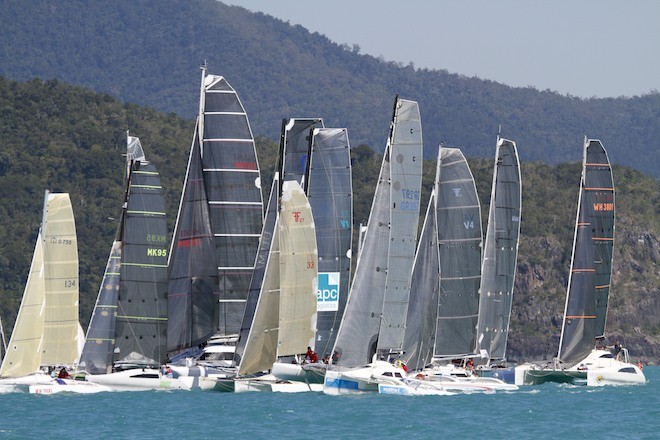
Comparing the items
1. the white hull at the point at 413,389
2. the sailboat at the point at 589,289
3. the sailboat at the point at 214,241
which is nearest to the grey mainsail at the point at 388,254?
the white hull at the point at 413,389

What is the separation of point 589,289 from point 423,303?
924cm

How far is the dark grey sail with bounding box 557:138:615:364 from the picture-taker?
57.9 metres

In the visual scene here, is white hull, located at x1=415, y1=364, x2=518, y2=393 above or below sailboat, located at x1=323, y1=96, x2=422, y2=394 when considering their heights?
below

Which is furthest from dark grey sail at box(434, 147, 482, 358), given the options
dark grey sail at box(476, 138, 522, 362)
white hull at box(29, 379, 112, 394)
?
white hull at box(29, 379, 112, 394)

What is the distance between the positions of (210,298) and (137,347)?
3.95 metres

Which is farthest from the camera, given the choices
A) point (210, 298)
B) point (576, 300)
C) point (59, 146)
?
point (59, 146)

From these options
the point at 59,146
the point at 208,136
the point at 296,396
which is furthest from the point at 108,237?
the point at 296,396

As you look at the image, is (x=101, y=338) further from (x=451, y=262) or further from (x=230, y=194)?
(x=451, y=262)

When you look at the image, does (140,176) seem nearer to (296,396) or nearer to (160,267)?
(160,267)

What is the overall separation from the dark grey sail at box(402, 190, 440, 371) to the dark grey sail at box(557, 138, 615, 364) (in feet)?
26.5

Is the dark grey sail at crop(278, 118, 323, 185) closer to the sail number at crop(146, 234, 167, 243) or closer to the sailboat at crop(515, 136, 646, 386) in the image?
the sail number at crop(146, 234, 167, 243)

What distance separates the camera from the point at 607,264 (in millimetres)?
58500

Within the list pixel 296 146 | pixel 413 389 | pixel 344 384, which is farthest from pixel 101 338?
pixel 296 146

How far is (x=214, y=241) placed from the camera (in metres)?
53.5
